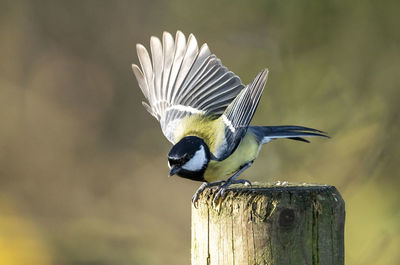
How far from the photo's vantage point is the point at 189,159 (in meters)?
2.28

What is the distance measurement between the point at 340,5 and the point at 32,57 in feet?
8.57

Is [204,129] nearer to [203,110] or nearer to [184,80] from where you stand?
[203,110]

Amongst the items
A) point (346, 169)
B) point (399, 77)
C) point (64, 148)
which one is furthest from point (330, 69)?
point (64, 148)

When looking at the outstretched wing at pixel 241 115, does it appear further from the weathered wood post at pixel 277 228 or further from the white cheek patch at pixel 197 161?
the weathered wood post at pixel 277 228

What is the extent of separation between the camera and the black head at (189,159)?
2.27m

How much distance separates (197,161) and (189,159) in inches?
2.3

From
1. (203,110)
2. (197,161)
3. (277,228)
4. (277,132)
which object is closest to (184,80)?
(203,110)

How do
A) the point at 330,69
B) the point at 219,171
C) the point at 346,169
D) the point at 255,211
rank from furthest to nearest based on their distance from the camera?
1. the point at 330,69
2. the point at 346,169
3. the point at 219,171
4. the point at 255,211

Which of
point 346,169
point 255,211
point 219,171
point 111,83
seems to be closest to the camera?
point 255,211

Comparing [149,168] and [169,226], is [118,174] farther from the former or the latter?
[169,226]

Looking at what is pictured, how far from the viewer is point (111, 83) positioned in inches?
191

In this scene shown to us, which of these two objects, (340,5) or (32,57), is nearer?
(340,5)

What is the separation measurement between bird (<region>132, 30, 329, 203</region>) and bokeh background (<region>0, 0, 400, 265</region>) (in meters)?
1.61

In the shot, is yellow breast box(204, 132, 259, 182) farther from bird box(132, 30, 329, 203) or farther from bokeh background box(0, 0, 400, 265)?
bokeh background box(0, 0, 400, 265)
